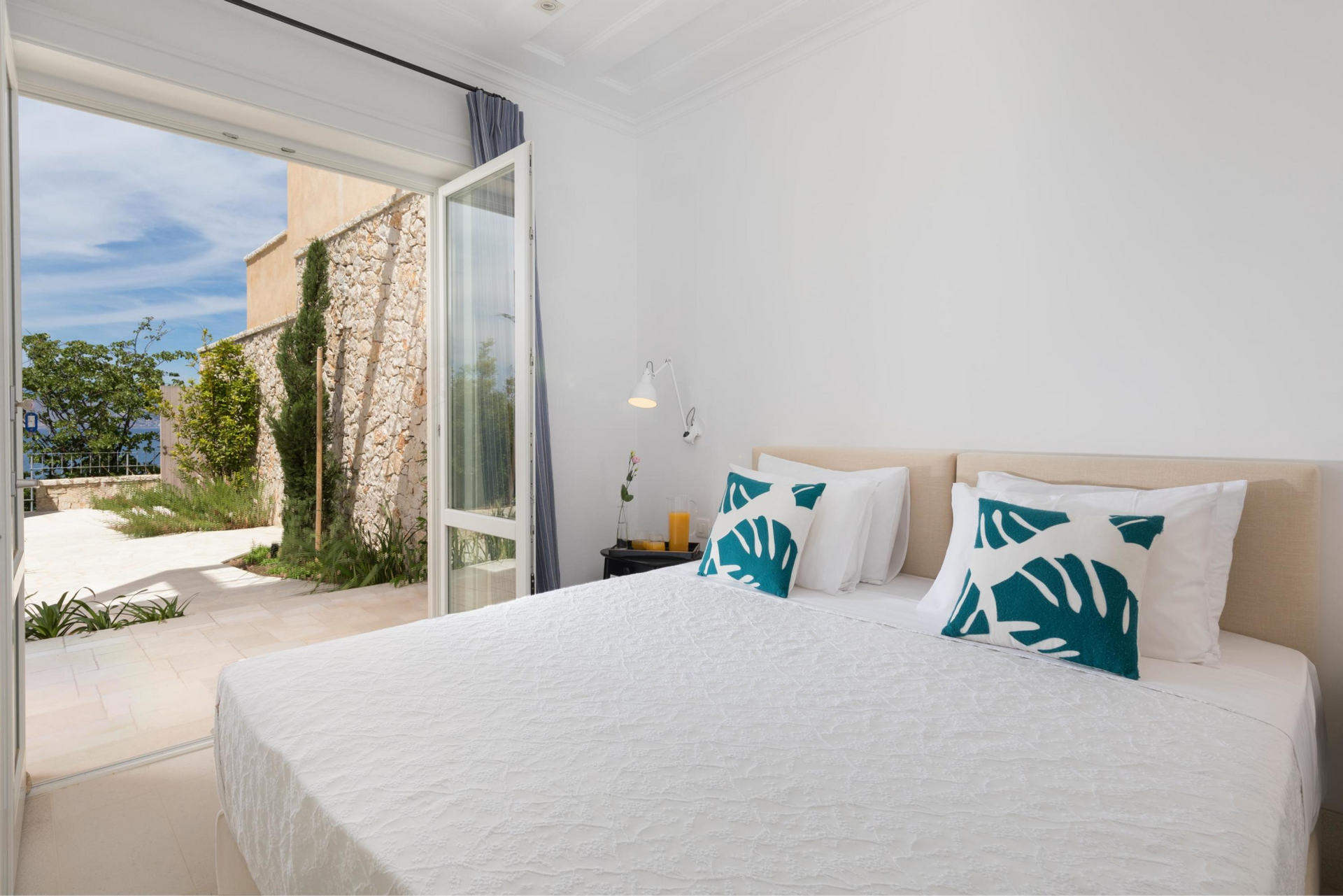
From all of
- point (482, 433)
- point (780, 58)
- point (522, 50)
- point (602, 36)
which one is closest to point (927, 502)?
point (482, 433)

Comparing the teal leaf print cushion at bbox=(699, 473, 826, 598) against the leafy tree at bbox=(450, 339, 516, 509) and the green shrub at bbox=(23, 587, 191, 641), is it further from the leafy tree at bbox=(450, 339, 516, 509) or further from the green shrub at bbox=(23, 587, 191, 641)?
the green shrub at bbox=(23, 587, 191, 641)

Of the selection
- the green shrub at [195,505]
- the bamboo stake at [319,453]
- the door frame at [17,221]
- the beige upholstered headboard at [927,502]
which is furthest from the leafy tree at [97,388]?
the beige upholstered headboard at [927,502]

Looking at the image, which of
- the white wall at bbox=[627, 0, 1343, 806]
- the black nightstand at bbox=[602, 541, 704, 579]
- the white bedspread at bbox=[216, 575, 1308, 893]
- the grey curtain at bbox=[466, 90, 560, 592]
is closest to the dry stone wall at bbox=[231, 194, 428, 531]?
the grey curtain at bbox=[466, 90, 560, 592]

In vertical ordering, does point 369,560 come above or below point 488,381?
below

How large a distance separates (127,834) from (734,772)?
2.02 meters

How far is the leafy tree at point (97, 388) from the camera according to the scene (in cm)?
596

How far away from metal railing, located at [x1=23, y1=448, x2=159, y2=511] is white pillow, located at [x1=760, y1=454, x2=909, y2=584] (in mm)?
6844

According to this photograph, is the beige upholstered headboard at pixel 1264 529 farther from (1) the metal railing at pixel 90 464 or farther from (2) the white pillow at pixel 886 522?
(1) the metal railing at pixel 90 464

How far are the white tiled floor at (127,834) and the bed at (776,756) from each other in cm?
46

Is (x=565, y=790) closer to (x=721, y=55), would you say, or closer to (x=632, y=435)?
(x=632, y=435)

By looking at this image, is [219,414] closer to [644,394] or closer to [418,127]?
[418,127]

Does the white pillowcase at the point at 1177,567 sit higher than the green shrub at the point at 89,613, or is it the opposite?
the white pillowcase at the point at 1177,567

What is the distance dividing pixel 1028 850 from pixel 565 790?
0.64m

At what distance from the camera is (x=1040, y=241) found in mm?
2283
